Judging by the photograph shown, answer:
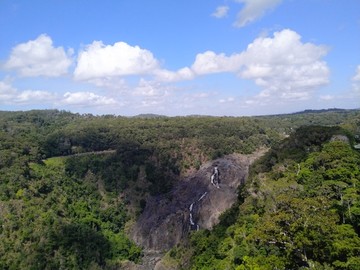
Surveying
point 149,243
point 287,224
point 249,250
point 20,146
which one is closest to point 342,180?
point 249,250

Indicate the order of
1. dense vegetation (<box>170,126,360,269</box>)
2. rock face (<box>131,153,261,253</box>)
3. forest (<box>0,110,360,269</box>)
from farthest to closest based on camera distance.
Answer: rock face (<box>131,153,261,253</box>)
forest (<box>0,110,360,269</box>)
dense vegetation (<box>170,126,360,269</box>)

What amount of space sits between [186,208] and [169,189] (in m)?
13.4

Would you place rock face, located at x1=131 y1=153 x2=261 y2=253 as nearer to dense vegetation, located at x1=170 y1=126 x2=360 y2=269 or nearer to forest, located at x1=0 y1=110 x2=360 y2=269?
forest, located at x1=0 y1=110 x2=360 y2=269

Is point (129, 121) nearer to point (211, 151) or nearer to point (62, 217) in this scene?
point (211, 151)

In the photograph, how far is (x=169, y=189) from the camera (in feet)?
352

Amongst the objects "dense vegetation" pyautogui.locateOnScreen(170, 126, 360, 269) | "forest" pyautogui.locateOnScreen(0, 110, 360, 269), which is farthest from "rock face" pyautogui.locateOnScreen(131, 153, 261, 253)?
"dense vegetation" pyautogui.locateOnScreen(170, 126, 360, 269)

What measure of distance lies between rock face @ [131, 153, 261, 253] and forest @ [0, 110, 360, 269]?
3.86 meters

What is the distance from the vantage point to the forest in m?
34.2

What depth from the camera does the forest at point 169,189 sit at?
34.2 m

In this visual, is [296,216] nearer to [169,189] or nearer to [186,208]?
[186,208]

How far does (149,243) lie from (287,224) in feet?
200

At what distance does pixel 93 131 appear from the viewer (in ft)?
430

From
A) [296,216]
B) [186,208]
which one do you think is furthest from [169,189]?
[296,216]

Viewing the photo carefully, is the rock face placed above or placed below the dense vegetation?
below
